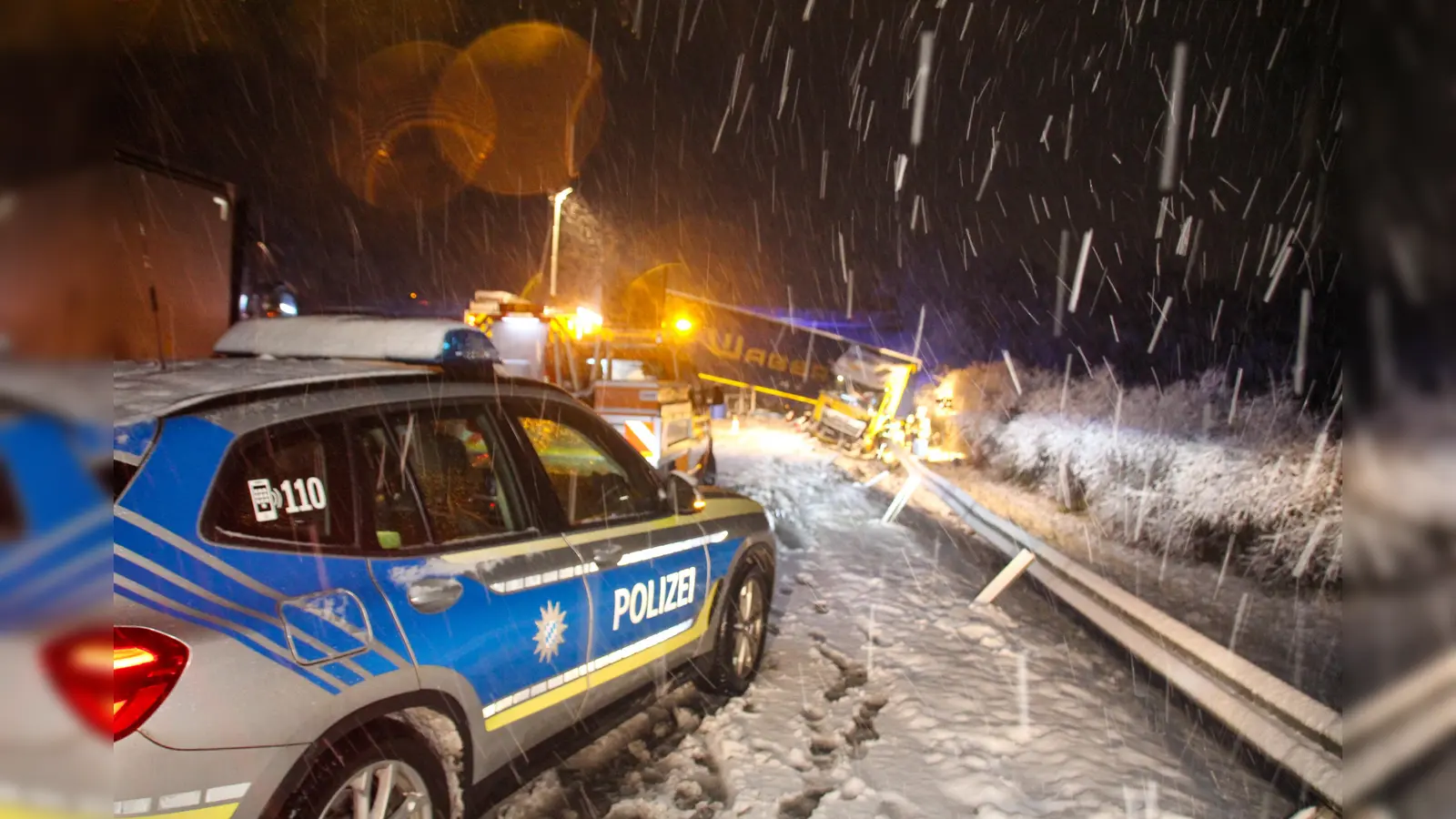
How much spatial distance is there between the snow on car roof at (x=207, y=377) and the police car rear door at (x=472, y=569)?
0.77 feet

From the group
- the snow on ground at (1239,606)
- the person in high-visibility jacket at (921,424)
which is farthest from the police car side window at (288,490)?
the person in high-visibility jacket at (921,424)

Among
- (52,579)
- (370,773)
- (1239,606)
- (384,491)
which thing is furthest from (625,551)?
(1239,606)

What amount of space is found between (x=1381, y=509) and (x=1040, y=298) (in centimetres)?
4286

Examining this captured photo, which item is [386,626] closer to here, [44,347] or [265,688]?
[265,688]

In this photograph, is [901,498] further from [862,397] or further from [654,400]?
[862,397]

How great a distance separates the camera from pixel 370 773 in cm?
242

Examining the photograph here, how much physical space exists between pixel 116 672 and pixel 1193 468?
38.8ft

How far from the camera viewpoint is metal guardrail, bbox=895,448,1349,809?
3.31 metres

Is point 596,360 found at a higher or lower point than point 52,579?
lower

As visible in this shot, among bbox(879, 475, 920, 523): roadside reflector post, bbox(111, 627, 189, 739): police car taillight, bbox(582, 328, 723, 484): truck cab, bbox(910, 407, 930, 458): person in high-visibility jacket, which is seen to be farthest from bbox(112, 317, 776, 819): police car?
bbox(910, 407, 930, 458): person in high-visibility jacket

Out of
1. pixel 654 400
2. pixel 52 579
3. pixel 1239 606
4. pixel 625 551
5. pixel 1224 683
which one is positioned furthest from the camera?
pixel 654 400

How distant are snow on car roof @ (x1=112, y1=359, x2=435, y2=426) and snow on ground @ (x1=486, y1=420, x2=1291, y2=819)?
195 cm

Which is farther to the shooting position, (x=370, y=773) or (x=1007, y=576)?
(x=1007, y=576)

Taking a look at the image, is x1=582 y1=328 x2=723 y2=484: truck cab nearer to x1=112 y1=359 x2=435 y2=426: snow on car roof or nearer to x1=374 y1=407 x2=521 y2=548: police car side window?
x1=374 y1=407 x2=521 y2=548: police car side window
